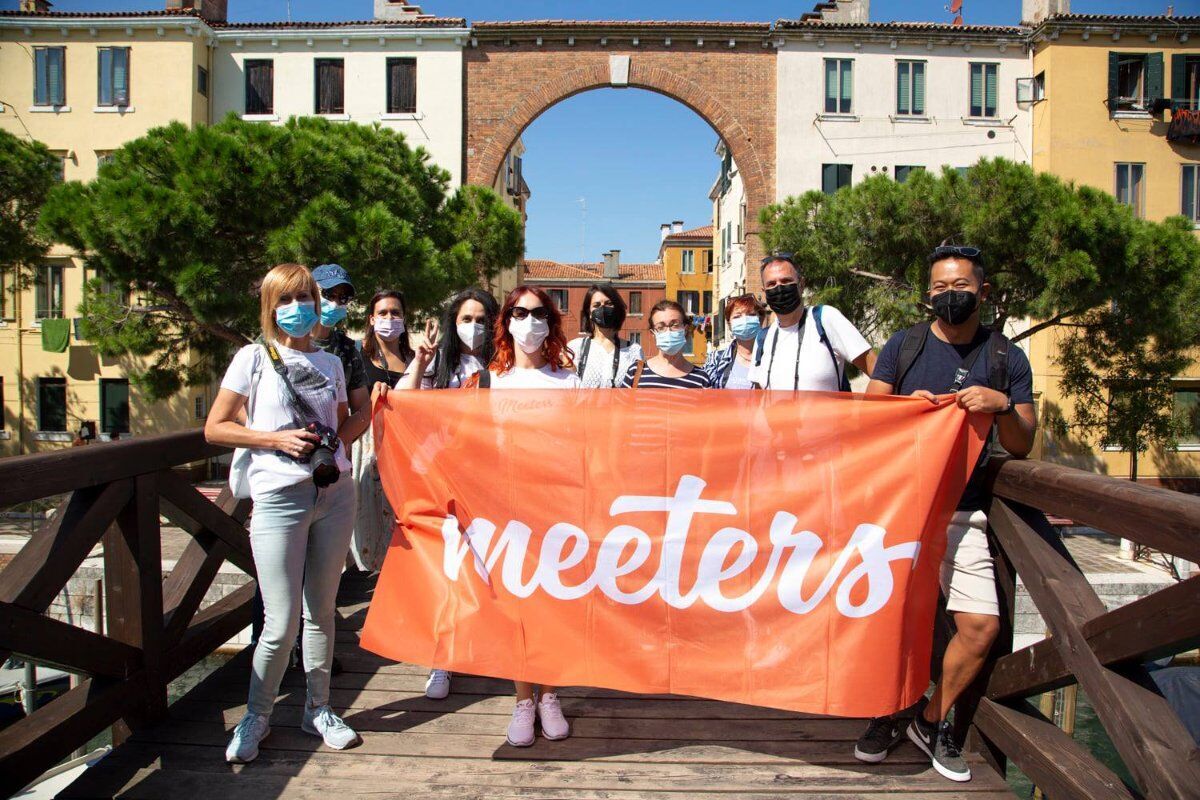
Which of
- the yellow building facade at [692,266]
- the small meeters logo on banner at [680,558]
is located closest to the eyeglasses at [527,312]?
the small meeters logo on banner at [680,558]

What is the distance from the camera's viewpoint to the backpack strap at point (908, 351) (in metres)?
3.41

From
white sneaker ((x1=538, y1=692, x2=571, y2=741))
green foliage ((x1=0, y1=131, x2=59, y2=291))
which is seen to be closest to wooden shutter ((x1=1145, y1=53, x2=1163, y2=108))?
white sneaker ((x1=538, y1=692, x2=571, y2=741))

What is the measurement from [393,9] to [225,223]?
46.2 ft

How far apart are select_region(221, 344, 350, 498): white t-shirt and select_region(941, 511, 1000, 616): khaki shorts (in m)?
2.36

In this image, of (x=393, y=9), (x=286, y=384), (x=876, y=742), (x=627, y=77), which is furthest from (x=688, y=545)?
(x=393, y=9)

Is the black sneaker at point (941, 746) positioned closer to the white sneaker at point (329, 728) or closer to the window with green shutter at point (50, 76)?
the white sneaker at point (329, 728)

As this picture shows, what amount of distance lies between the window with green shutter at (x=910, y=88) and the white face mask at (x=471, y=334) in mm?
24270

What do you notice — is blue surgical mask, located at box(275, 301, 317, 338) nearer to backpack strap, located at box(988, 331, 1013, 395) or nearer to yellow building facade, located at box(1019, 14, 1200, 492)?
backpack strap, located at box(988, 331, 1013, 395)

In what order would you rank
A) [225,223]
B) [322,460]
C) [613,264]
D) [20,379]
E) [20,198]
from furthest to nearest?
[613,264], [20,379], [20,198], [225,223], [322,460]

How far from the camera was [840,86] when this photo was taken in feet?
82.5

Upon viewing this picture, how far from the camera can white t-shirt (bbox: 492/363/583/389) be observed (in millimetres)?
3672

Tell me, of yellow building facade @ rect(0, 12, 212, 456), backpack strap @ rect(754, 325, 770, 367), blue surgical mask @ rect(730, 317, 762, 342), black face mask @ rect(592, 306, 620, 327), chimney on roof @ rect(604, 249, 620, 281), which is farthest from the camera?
chimney on roof @ rect(604, 249, 620, 281)

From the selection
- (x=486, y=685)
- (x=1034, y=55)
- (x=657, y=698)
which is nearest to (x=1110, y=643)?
(x=657, y=698)

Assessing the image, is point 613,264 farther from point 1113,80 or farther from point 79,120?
point 79,120
